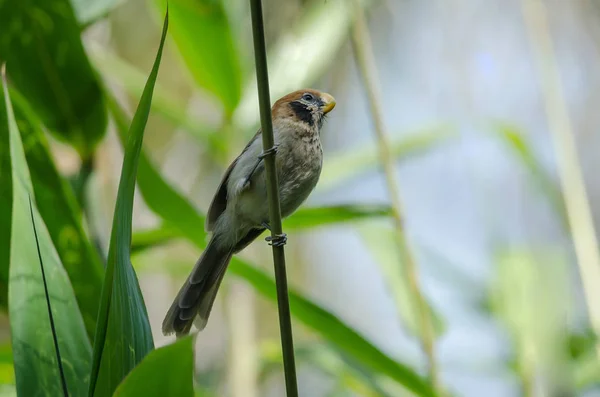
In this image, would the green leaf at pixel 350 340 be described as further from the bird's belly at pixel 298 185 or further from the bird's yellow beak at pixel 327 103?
the bird's yellow beak at pixel 327 103

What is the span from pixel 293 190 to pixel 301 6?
1152 mm

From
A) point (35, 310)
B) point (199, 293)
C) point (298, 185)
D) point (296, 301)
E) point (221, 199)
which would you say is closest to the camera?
point (35, 310)

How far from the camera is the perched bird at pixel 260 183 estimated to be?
162cm

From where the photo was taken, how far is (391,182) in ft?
5.24

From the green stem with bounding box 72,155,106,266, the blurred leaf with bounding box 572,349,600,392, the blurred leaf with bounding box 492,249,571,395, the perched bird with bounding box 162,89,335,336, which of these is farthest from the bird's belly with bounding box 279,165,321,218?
the blurred leaf with bounding box 572,349,600,392

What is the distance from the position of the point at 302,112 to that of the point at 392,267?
2.10 feet

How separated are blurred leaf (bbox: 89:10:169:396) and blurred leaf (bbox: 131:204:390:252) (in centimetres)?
65

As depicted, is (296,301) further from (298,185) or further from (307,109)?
(307,109)

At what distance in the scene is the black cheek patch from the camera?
1.71m

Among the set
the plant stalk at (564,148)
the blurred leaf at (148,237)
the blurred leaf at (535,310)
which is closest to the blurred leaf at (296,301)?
the blurred leaf at (148,237)

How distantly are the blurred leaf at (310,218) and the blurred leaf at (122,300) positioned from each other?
646 mm

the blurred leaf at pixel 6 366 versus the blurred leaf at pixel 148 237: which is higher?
the blurred leaf at pixel 148 237

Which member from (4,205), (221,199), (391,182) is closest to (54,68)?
(4,205)

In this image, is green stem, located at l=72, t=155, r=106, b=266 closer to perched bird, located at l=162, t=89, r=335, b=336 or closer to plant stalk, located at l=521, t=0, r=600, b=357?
perched bird, located at l=162, t=89, r=335, b=336
